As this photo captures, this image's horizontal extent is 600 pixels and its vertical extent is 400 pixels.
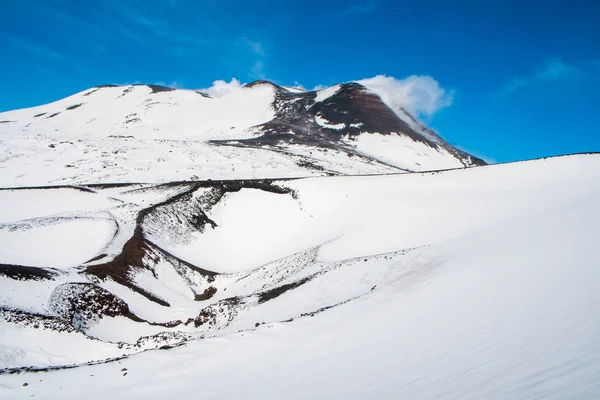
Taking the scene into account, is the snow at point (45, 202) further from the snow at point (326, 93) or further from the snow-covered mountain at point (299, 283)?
the snow at point (326, 93)

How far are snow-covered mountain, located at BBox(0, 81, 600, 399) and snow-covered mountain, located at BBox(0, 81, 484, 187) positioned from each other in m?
1.27

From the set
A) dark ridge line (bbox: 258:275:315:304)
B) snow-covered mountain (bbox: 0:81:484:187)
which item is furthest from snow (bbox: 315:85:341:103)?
dark ridge line (bbox: 258:275:315:304)

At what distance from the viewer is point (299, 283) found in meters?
20.2

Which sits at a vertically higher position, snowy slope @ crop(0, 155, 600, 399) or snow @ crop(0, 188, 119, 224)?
snow @ crop(0, 188, 119, 224)

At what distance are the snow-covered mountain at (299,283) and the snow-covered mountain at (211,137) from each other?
1266 mm

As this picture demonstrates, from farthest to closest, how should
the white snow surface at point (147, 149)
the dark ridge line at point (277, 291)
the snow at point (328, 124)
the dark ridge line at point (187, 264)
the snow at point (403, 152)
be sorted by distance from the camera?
the snow at point (328, 124) < the snow at point (403, 152) < the white snow surface at point (147, 149) < the dark ridge line at point (187, 264) < the dark ridge line at point (277, 291)

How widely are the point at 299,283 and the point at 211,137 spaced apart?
82.8 metres

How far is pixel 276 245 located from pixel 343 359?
78.2 ft

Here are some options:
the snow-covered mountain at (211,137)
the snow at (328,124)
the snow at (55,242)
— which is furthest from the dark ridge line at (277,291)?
the snow at (328,124)

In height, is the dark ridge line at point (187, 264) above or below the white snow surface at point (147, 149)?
below

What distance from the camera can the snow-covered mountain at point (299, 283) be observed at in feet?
25.0

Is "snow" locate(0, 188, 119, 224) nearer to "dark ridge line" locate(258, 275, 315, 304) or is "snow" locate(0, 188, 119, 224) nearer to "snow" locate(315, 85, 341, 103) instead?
"dark ridge line" locate(258, 275, 315, 304)

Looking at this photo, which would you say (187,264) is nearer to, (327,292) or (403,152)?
(327,292)

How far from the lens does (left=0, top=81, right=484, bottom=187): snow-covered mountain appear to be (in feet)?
182
